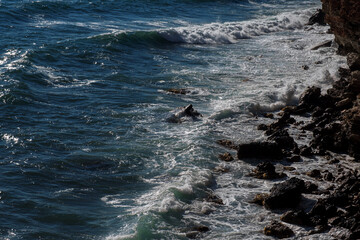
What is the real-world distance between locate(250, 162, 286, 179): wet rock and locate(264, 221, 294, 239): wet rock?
2.73 metres

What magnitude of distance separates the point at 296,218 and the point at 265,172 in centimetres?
267

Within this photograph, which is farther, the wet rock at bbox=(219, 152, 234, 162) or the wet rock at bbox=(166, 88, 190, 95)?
the wet rock at bbox=(166, 88, 190, 95)

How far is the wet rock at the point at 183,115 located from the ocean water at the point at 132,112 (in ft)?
1.05

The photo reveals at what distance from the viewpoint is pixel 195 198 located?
13.2 meters

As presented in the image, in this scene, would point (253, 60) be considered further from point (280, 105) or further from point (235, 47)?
point (280, 105)

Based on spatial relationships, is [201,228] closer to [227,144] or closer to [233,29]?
[227,144]

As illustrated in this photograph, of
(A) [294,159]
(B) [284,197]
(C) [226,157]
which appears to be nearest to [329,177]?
(A) [294,159]

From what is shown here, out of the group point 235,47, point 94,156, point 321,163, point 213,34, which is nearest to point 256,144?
point 321,163

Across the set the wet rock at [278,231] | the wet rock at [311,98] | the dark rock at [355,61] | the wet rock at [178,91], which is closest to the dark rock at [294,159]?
the wet rock at [278,231]

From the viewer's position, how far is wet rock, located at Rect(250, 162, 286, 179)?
14.2 metres

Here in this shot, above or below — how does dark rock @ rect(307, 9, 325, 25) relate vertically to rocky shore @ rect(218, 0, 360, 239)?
above

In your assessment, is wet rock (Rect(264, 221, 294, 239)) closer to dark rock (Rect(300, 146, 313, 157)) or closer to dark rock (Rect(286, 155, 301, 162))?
dark rock (Rect(286, 155, 301, 162))

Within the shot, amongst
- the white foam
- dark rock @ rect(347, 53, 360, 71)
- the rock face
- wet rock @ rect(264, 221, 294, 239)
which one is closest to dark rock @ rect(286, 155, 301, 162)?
wet rock @ rect(264, 221, 294, 239)

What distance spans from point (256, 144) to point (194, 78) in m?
8.95
